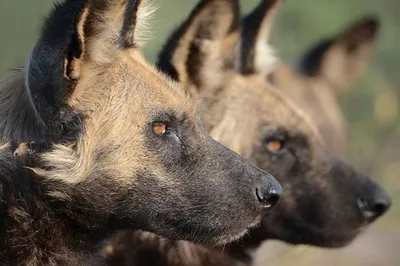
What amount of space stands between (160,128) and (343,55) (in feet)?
14.4

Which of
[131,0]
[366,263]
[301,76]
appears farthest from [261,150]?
[366,263]

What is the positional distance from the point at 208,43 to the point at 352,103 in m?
9.34

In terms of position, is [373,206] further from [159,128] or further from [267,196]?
[159,128]

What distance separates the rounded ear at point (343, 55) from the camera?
8328 millimetres

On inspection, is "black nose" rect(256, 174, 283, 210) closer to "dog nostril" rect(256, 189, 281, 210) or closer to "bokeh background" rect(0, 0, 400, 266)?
"dog nostril" rect(256, 189, 281, 210)

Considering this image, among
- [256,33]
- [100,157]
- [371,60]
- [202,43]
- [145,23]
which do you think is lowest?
[371,60]

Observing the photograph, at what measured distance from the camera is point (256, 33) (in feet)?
20.0

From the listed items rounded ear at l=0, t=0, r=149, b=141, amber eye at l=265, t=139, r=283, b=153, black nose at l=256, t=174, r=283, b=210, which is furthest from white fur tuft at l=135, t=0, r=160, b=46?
amber eye at l=265, t=139, r=283, b=153

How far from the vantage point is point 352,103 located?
14.7m

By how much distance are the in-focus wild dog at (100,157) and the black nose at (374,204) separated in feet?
4.23

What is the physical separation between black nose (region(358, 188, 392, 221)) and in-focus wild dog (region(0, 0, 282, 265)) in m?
1.29

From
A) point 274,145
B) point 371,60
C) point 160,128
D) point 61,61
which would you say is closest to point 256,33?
point 274,145

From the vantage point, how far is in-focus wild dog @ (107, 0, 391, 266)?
18.3 ft

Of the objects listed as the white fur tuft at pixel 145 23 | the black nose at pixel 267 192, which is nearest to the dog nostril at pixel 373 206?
the black nose at pixel 267 192
